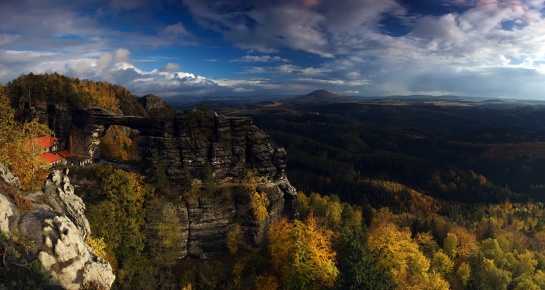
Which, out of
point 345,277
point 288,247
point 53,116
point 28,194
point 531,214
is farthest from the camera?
point 531,214

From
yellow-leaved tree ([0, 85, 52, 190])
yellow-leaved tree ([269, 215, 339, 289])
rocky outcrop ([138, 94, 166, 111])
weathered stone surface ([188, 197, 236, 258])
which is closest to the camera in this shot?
yellow-leaved tree ([0, 85, 52, 190])

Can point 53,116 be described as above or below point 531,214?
above

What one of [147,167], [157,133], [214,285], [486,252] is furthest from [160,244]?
[486,252]

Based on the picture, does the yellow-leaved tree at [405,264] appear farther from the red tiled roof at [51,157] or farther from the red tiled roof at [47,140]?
the red tiled roof at [47,140]

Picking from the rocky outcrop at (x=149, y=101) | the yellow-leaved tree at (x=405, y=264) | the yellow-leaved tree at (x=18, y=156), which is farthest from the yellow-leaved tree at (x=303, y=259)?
the rocky outcrop at (x=149, y=101)

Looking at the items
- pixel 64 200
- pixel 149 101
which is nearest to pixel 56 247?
pixel 64 200

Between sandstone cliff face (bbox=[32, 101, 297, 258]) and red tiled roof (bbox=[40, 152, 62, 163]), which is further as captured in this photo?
red tiled roof (bbox=[40, 152, 62, 163])

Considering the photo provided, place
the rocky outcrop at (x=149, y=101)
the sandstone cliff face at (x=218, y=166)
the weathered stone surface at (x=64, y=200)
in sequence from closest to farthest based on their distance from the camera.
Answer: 1. the weathered stone surface at (x=64, y=200)
2. the sandstone cliff face at (x=218, y=166)
3. the rocky outcrop at (x=149, y=101)

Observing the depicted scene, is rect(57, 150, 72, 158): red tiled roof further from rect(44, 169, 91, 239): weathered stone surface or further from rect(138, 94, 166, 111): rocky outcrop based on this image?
rect(138, 94, 166, 111): rocky outcrop

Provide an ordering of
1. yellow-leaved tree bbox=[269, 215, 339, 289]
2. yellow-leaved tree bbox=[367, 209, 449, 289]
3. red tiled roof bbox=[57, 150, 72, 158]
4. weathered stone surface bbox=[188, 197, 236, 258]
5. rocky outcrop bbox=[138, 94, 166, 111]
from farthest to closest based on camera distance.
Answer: rocky outcrop bbox=[138, 94, 166, 111] < red tiled roof bbox=[57, 150, 72, 158] < weathered stone surface bbox=[188, 197, 236, 258] < yellow-leaved tree bbox=[367, 209, 449, 289] < yellow-leaved tree bbox=[269, 215, 339, 289]

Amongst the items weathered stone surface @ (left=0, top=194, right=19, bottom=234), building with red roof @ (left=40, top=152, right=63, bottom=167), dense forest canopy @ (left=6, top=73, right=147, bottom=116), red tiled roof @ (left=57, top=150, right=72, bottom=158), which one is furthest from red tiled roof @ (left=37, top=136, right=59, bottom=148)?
weathered stone surface @ (left=0, top=194, right=19, bottom=234)

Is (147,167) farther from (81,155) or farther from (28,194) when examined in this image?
→ (28,194)
